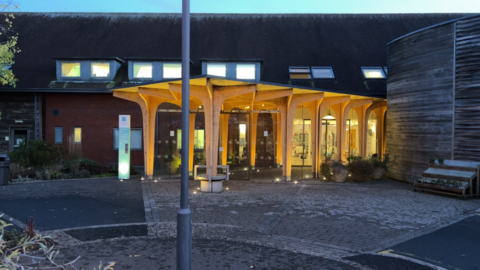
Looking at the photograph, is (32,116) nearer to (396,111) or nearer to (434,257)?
(396,111)

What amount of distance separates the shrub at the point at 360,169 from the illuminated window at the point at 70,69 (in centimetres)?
1539

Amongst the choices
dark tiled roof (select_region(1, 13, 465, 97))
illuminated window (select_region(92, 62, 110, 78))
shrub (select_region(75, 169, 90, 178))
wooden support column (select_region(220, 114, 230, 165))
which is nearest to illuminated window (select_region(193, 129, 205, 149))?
wooden support column (select_region(220, 114, 230, 165))

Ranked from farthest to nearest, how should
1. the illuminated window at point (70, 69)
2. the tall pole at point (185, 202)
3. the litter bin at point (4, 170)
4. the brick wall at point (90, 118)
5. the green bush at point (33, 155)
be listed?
1. the illuminated window at point (70, 69)
2. the brick wall at point (90, 118)
3. the green bush at point (33, 155)
4. the litter bin at point (4, 170)
5. the tall pole at point (185, 202)

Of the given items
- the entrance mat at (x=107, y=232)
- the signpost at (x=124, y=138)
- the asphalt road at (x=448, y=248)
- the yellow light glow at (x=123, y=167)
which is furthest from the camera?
the yellow light glow at (x=123, y=167)

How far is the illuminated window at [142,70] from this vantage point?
20.9 metres

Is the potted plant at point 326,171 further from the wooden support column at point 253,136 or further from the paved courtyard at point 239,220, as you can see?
the wooden support column at point 253,136

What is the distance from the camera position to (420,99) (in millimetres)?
13547

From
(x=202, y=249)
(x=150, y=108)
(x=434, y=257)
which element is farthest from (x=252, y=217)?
(x=150, y=108)

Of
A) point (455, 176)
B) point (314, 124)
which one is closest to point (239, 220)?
point (455, 176)

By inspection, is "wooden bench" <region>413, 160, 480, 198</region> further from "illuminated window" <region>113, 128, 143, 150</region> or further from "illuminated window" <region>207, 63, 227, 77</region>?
"illuminated window" <region>113, 128, 143, 150</region>

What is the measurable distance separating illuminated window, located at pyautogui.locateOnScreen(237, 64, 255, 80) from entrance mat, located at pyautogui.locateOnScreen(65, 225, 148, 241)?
48.2 feet

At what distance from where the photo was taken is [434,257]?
5797mm

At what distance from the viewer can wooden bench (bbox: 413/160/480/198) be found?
1098 centimetres

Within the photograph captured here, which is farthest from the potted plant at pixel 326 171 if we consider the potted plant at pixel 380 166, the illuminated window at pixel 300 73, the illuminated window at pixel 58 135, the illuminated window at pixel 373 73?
the illuminated window at pixel 58 135
